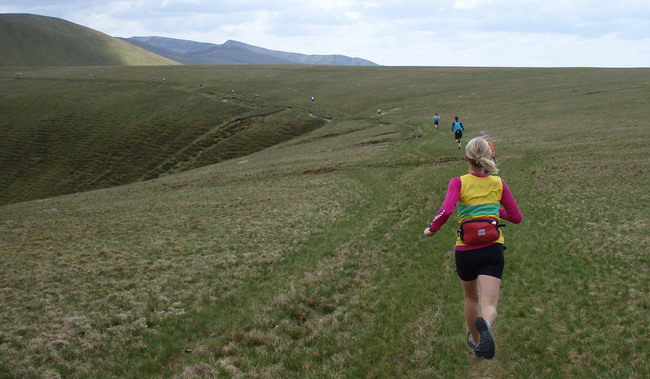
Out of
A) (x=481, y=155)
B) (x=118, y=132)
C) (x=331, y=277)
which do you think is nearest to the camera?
(x=481, y=155)

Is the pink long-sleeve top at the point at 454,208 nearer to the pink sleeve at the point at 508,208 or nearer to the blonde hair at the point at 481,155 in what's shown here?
the pink sleeve at the point at 508,208

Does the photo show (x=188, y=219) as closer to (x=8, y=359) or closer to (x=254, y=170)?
(x=8, y=359)

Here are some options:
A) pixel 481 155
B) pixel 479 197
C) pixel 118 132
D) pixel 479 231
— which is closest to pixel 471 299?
pixel 479 231

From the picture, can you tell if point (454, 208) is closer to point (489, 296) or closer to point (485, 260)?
point (485, 260)

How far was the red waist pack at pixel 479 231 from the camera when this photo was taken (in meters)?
7.45

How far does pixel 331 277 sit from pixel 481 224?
8.70 metres

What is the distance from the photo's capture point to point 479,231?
7.46 m

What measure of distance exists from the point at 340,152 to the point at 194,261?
3729 centimetres

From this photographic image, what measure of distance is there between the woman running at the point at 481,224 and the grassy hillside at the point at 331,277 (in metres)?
2.16

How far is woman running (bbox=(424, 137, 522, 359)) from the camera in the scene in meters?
7.49

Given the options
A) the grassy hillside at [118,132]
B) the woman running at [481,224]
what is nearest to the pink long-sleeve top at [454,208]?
the woman running at [481,224]

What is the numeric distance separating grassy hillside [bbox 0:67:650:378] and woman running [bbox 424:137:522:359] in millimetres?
2160

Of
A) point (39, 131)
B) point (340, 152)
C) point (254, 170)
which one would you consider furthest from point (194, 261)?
point (39, 131)

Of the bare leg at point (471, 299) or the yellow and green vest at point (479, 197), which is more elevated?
the yellow and green vest at point (479, 197)
